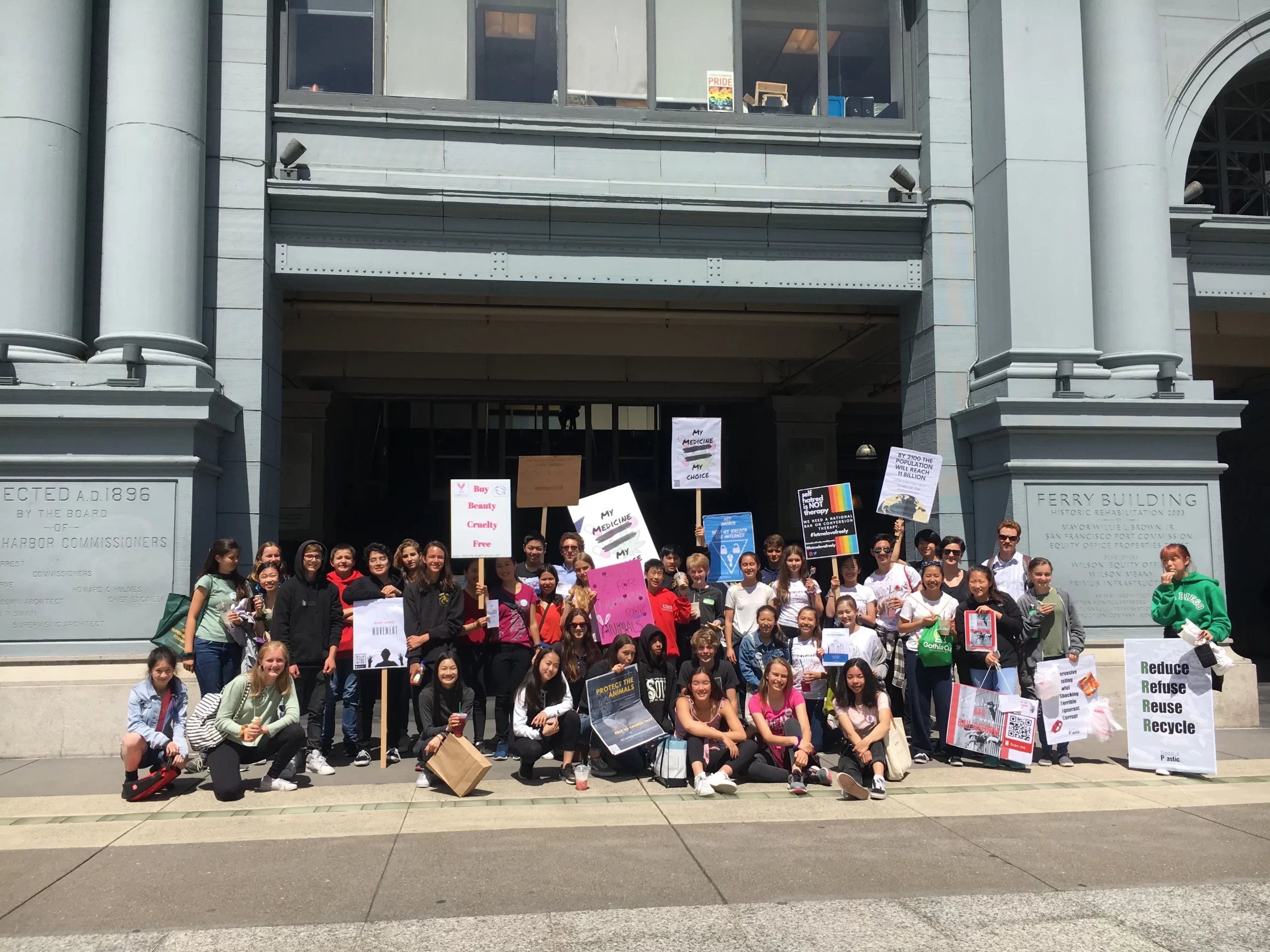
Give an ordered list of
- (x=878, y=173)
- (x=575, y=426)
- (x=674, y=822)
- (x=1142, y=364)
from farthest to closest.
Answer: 1. (x=575, y=426)
2. (x=878, y=173)
3. (x=1142, y=364)
4. (x=674, y=822)

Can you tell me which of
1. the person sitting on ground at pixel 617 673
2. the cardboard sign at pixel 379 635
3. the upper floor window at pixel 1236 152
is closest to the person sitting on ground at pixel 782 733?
the person sitting on ground at pixel 617 673

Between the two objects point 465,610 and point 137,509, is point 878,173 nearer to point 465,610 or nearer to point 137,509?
point 465,610

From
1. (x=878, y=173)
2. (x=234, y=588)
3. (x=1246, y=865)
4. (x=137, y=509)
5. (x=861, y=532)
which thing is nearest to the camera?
(x=1246, y=865)

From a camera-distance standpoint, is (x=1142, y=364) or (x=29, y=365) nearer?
(x=29, y=365)

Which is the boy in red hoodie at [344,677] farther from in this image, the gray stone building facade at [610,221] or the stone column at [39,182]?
the stone column at [39,182]

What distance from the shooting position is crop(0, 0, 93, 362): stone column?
10047 millimetres

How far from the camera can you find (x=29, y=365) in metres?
9.90

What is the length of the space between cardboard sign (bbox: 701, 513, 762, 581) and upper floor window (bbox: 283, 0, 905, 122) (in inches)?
187

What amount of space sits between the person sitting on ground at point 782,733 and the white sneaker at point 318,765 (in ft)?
11.2

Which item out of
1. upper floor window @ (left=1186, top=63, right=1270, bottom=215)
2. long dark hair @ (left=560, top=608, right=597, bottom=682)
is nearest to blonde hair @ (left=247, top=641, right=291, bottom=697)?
long dark hair @ (left=560, top=608, right=597, bottom=682)

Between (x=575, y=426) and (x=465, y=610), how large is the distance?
9.55 metres

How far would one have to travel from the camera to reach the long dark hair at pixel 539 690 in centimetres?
857

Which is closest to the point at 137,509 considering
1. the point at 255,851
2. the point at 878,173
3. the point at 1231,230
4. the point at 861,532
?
the point at 255,851

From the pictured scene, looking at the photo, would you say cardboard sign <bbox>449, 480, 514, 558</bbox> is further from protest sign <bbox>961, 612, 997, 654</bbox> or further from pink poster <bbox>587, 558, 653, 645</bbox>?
protest sign <bbox>961, 612, 997, 654</bbox>
